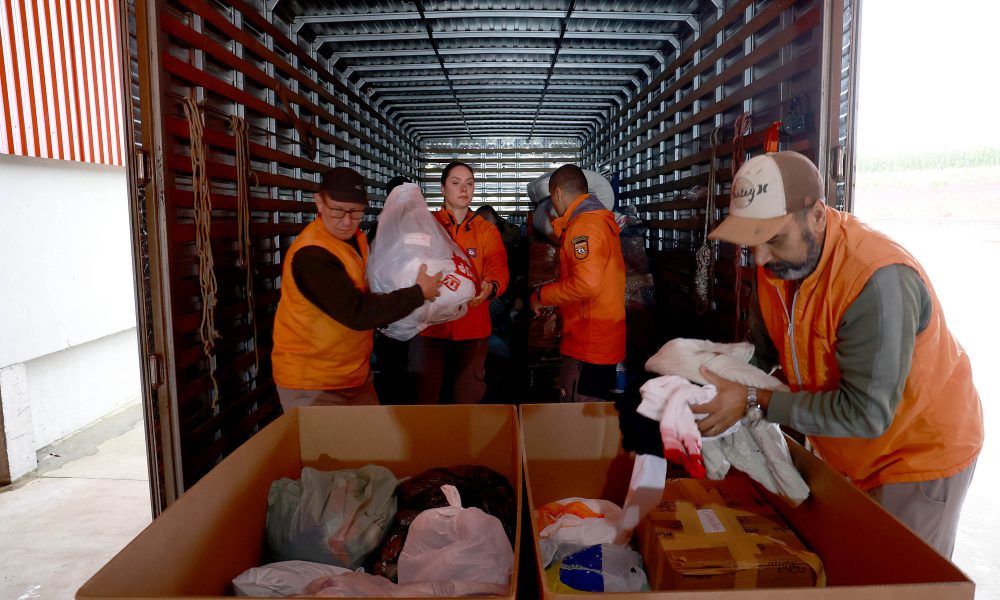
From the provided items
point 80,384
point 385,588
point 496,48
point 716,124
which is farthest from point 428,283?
point 80,384

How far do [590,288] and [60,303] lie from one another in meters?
4.48

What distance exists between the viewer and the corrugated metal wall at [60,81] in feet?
14.4

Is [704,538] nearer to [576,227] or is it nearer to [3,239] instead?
[576,227]

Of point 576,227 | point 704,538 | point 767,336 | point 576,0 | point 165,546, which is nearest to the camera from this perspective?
point 165,546

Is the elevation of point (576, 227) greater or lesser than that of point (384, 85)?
lesser

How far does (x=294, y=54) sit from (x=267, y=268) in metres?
1.49

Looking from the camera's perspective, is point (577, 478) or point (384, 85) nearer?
point (577, 478)

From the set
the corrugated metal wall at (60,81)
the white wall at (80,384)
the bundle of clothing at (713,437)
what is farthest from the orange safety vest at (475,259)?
the white wall at (80,384)

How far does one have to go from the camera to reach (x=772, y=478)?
5.40ft

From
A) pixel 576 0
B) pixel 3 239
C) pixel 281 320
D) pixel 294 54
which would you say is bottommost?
pixel 281 320

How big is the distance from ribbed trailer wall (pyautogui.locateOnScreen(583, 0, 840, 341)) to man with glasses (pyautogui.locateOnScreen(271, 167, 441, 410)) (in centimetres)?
168

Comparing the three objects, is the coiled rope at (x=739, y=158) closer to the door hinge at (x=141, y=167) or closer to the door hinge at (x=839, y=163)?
the door hinge at (x=839, y=163)

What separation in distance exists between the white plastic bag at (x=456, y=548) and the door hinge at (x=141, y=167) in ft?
5.76

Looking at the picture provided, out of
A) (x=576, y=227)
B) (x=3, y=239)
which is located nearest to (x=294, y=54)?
(x=576, y=227)
